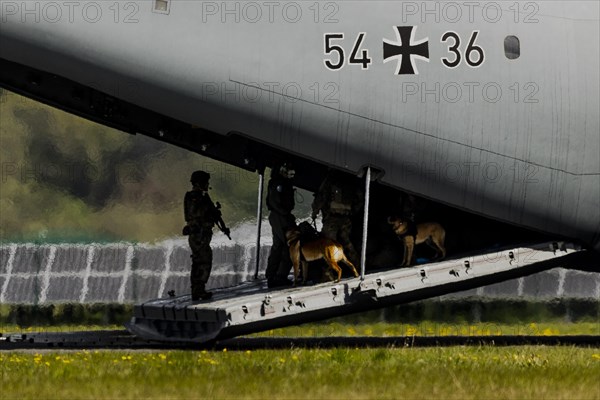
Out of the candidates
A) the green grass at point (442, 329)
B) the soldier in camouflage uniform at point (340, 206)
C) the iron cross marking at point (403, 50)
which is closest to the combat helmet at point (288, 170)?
the soldier in camouflage uniform at point (340, 206)

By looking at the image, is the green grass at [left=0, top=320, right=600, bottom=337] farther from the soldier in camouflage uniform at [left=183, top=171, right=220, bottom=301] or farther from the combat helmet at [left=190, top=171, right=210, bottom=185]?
the combat helmet at [left=190, top=171, right=210, bottom=185]

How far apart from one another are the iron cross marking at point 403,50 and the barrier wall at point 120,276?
26.2 feet

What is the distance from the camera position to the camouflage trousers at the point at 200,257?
2222cm

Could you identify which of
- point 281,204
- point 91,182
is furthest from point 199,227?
point 91,182

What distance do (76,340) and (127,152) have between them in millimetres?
5542

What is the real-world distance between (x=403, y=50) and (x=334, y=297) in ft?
12.7

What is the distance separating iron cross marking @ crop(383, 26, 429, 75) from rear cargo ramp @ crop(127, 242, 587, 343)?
3078mm

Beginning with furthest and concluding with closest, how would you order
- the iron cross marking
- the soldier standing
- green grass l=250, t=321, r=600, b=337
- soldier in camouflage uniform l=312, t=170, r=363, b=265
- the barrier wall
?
the barrier wall
green grass l=250, t=321, r=600, b=337
the soldier standing
soldier in camouflage uniform l=312, t=170, r=363, b=265
the iron cross marking

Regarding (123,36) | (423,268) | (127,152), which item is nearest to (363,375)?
A: (423,268)

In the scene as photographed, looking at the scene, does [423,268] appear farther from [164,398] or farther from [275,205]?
[164,398]

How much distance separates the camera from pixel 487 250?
2180 centimetres

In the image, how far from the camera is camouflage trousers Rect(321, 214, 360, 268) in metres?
21.8

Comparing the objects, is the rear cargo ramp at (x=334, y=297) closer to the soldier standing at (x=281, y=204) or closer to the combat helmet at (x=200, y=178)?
the soldier standing at (x=281, y=204)

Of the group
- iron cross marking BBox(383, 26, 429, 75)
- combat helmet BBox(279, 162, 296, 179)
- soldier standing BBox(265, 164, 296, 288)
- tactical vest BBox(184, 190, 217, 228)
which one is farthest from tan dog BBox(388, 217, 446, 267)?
tactical vest BBox(184, 190, 217, 228)
